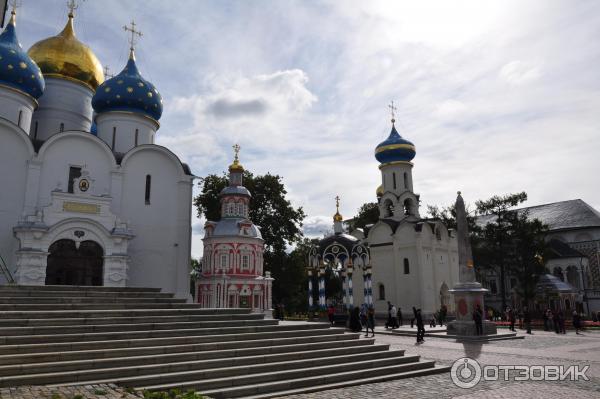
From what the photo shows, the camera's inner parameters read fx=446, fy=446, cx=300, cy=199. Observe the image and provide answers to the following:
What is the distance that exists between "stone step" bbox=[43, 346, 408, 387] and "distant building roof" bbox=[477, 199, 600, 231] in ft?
121

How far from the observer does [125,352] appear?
834 cm

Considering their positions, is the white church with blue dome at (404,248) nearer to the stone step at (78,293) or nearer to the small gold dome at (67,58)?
the stone step at (78,293)

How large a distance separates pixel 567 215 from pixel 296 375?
157ft

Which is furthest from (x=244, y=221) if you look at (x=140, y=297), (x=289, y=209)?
(x=140, y=297)

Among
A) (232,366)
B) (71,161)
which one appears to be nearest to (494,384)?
(232,366)

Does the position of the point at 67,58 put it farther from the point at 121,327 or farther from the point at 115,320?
the point at 121,327

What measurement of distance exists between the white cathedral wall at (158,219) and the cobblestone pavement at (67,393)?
14.8 meters

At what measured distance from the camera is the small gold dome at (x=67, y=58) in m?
25.0

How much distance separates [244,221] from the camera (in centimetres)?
3153

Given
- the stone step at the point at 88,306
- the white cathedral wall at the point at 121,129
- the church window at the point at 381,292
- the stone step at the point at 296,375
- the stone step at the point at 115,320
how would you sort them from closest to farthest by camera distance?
the stone step at the point at 296,375, the stone step at the point at 115,320, the stone step at the point at 88,306, the white cathedral wall at the point at 121,129, the church window at the point at 381,292

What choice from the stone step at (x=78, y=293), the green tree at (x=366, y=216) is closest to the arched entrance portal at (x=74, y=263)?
the stone step at (x=78, y=293)

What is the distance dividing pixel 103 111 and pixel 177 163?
16.9ft

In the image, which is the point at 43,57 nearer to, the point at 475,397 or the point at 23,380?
the point at 23,380

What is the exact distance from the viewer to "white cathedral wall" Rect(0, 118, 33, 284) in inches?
730
